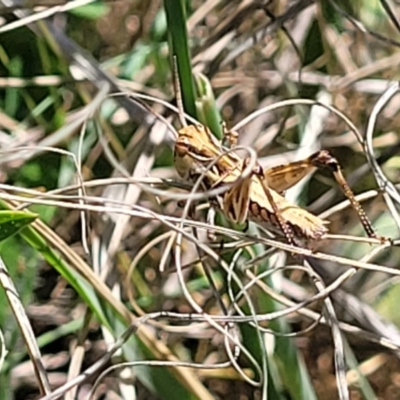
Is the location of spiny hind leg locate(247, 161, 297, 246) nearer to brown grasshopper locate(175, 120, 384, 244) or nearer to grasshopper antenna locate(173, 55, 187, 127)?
brown grasshopper locate(175, 120, 384, 244)

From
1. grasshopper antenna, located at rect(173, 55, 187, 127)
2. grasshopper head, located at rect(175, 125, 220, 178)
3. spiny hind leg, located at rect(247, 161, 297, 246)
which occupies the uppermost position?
grasshopper antenna, located at rect(173, 55, 187, 127)

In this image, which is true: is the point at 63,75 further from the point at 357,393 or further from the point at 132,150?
the point at 357,393

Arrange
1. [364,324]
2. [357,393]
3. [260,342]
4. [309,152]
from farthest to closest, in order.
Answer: [309,152] → [357,393] → [364,324] → [260,342]

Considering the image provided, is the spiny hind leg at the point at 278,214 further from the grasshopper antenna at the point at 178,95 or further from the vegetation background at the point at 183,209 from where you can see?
the grasshopper antenna at the point at 178,95

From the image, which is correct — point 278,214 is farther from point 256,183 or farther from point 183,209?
point 183,209

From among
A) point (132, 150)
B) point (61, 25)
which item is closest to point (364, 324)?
point (132, 150)

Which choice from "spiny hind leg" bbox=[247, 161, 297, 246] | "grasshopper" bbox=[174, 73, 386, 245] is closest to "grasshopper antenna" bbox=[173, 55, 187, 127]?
"grasshopper" bbox=[174, 73, 386, 245]

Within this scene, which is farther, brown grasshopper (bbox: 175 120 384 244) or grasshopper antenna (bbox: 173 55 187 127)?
grasshopper antenna (bbox: 173 55 187 127)
